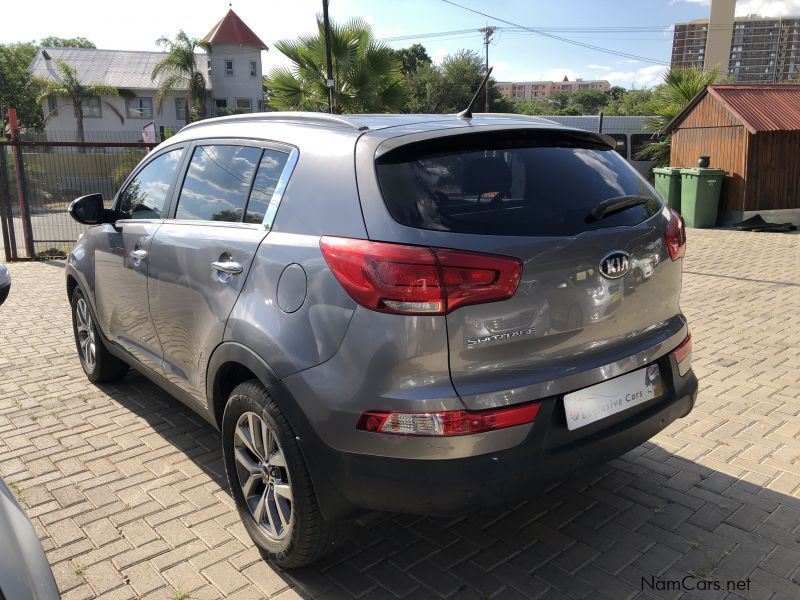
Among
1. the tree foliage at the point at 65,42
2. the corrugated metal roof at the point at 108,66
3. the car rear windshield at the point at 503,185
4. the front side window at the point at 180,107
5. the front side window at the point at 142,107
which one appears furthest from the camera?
the tree foliage at the point at 65,42

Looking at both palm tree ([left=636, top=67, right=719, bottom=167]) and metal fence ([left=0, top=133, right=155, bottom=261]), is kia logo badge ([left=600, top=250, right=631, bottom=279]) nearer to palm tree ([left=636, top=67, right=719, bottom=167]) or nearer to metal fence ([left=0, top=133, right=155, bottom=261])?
metal fence ([left=0, top=133, right=155, bottom=261])

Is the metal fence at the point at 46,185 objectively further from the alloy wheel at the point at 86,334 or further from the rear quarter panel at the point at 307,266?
the rear quarter panel at the point at 307,266

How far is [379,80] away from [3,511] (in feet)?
51.3

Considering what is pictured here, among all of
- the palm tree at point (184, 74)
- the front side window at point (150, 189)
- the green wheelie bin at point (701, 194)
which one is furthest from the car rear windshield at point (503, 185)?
the palm tree at point (184, 74)

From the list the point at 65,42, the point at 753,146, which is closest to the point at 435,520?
the point at 753,146

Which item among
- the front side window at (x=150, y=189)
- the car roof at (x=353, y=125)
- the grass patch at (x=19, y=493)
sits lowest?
the grass patch at (x=19, y=493)

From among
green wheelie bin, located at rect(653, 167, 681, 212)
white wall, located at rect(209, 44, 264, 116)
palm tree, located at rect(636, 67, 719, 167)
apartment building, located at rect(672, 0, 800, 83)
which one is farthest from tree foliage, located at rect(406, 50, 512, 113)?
apartment building, located at rect(672, 0, 800, 83)

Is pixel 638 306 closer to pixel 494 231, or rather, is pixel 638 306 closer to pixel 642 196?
pixel 642 196

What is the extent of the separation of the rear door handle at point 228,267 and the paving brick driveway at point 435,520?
114 cm

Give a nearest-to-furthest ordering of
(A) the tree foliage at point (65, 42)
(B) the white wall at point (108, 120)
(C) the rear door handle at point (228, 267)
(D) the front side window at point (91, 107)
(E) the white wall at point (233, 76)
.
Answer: (C) the rear door handle at point (228, 267) → (D) the front side window at point (91, 107) → (B) the white wall at point (108, 120) → (E) the white wall at point (233, 76) → (A) the tree foliage at point (65, 42)

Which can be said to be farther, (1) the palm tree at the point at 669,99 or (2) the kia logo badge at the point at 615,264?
(1) the palm tree at the point at 669,99

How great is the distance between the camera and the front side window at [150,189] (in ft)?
12.3

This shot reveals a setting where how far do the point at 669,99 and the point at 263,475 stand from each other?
17.9 meters

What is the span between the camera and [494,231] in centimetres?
231
